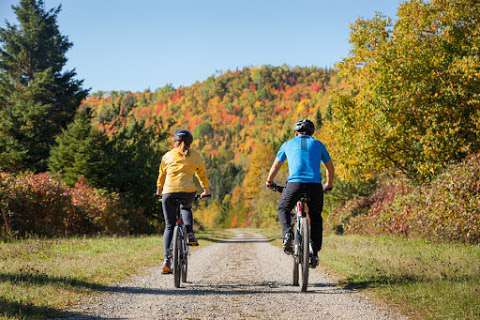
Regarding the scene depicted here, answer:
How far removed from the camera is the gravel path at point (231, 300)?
674cm

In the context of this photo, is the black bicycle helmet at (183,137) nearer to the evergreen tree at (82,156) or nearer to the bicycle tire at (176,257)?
the bicycle tire at (176,257)

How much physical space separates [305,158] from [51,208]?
19.5m

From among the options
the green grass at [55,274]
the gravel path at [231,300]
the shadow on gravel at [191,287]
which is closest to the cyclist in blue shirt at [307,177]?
the shadow on gravel at [191,287]

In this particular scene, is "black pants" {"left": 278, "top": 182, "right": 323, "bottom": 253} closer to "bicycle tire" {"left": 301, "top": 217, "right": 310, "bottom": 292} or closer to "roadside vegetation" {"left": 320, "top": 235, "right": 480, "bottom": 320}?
"bicycle tire" {"left": 301, "top": 217, "right": 310, "bottom": 292}

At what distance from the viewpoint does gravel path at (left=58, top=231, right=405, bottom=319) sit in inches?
265

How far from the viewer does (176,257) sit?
932 cm

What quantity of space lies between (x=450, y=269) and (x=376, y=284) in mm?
2175

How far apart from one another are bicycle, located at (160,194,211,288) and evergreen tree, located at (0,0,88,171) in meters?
31.9

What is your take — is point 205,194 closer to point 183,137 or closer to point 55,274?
point 183,137

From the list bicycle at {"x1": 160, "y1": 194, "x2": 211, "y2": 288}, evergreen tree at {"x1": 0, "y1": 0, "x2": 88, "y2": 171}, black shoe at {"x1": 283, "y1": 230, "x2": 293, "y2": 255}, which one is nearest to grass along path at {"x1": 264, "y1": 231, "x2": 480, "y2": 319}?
black shoe at {"x1": 283, "y1": 230, "x2": 293, "y2": 255}

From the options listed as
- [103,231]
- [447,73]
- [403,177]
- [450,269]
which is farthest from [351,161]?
[450,269]

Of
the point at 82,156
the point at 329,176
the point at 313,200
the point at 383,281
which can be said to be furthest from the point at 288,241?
the point at 82,156

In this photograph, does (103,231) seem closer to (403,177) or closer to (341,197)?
(403,177)

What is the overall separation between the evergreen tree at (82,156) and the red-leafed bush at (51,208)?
230cm
